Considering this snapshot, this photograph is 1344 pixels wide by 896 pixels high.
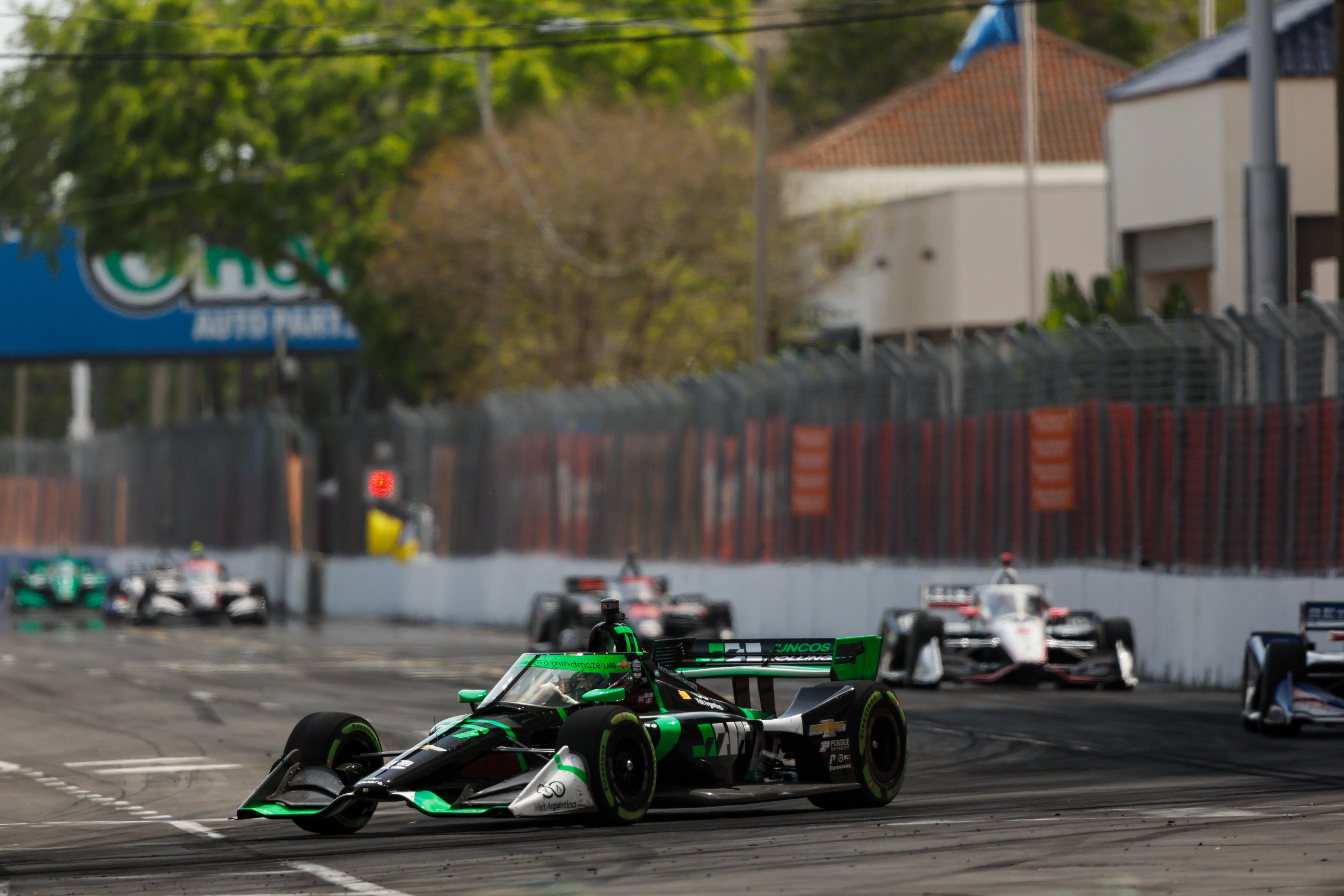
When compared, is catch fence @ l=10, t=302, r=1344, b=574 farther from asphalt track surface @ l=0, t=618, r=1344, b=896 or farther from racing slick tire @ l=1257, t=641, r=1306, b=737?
racing slick tire @ l=1257, t=641, r=1306, b=737

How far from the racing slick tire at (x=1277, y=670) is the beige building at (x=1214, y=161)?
18253 millimetres

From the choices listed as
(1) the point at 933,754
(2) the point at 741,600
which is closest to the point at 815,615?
(2) the point at 741,600

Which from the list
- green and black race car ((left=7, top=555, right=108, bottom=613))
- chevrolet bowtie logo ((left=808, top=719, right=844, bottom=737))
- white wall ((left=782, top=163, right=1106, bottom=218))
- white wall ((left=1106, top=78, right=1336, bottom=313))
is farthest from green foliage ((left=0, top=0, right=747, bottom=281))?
chevrolet bowtie logo ((left=808, top=719, right=844, bottom=737))

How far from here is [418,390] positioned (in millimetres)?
53156

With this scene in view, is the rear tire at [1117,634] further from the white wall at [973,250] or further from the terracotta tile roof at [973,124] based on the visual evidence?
the terracotta tile roof at [973,124]

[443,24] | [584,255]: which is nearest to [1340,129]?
[584,255]

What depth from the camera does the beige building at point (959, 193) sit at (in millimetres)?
47281

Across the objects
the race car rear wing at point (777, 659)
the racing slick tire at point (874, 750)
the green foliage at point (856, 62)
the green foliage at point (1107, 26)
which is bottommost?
the racing slick tire at point (874, 750)

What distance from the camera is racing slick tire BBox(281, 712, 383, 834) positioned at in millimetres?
12148

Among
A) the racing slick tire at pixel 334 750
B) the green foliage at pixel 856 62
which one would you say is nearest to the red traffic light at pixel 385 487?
the green foliage at pixel 856 62

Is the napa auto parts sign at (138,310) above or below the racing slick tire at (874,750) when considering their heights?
above

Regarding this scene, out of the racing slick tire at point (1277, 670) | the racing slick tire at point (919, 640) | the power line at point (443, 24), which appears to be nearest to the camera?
the racing slick tire at point (1277, 670)

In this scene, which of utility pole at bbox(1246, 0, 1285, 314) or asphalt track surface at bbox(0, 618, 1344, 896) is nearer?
asphalt track surface at bbox(0, 618, 1344, 896)

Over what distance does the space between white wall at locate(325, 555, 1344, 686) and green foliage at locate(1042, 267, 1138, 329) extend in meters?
4.69
